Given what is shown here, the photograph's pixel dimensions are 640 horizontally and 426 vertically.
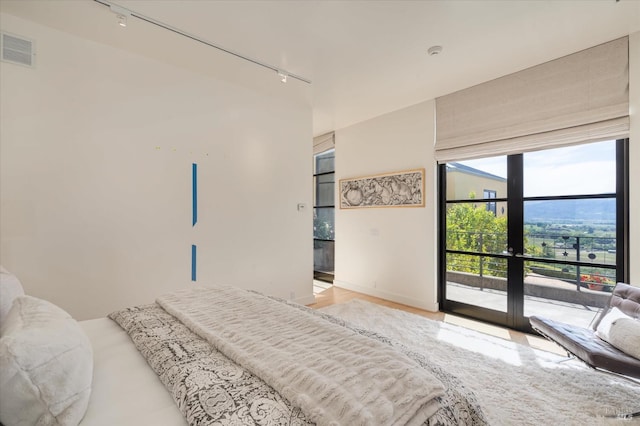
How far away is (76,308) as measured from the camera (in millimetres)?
2430

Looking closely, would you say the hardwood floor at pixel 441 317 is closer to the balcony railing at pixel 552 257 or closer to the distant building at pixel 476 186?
the balcony railing at pixel 552 257

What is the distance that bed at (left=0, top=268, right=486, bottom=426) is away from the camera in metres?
0.83

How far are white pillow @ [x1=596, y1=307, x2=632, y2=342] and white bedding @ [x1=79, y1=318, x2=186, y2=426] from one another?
2773 mm

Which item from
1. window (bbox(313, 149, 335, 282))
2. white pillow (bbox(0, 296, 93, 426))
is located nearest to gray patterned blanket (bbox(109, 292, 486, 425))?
white pillow (bbox(0, 296, 93, 426))

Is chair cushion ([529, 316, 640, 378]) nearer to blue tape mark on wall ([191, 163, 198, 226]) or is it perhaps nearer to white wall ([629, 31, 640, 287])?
white wall ([629, 31, 640, 287])

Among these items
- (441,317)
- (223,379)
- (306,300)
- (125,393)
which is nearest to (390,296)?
(441,317)

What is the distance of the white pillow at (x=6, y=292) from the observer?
1.19 meters

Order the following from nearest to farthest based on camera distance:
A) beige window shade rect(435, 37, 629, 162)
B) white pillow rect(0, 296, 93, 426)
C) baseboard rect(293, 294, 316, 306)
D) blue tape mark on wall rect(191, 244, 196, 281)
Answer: white pillow rect(0, 296, 93, 426) < beige window shade rect(435, 37, 629, 162) < blue tape mark on wall rect(191, 244, 196, 281) < baseboard rect(293, 294, 316, 306)

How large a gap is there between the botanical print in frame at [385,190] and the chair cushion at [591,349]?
2.07 m

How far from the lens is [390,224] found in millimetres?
4387

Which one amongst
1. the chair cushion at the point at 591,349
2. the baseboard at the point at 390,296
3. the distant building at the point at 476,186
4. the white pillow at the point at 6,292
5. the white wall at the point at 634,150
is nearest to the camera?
the white pillow at the point at 6,292

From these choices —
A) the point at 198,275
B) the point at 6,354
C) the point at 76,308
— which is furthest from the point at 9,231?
the point at 6,354

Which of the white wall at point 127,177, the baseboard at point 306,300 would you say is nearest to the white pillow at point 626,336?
the baseboard at point 306,300

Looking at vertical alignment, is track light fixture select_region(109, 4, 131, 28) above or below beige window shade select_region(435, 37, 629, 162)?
above
